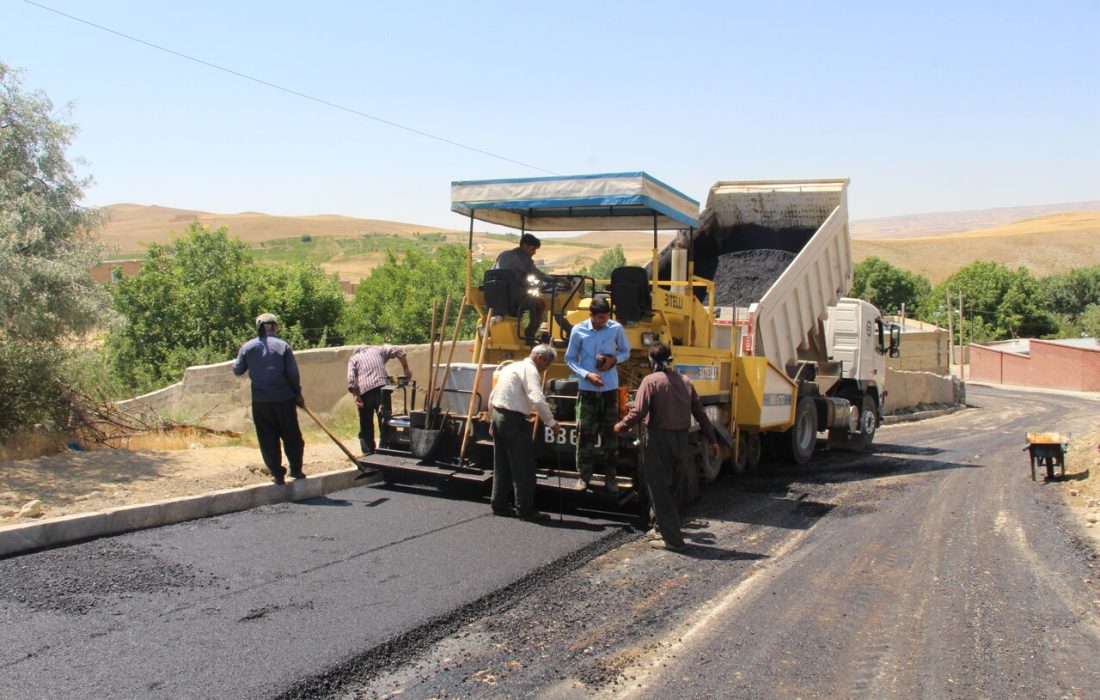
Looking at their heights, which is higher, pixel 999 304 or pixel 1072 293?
pixel 1072 293

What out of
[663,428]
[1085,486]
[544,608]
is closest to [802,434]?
[1085,486]

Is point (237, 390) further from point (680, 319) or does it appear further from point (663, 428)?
point (663, 428)

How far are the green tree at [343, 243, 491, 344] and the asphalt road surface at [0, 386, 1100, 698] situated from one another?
12483 millimetres

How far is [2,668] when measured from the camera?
380 cm

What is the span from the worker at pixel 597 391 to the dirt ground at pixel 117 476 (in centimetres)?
283

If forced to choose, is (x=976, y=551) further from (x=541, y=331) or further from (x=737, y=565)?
(x=541, y=331)

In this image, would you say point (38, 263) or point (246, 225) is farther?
point (246, 225)

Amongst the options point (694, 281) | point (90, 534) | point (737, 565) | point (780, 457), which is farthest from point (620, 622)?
point (780, 457)

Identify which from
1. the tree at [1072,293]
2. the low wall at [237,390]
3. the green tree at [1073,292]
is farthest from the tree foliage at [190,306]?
the green tree at [1073,292]

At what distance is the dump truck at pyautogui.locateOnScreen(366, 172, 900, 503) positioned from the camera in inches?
295

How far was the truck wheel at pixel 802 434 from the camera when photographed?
10695 millimetres

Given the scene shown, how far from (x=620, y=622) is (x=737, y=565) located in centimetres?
153

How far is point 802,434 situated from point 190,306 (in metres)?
12.7

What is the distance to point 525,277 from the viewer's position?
8172 mm
